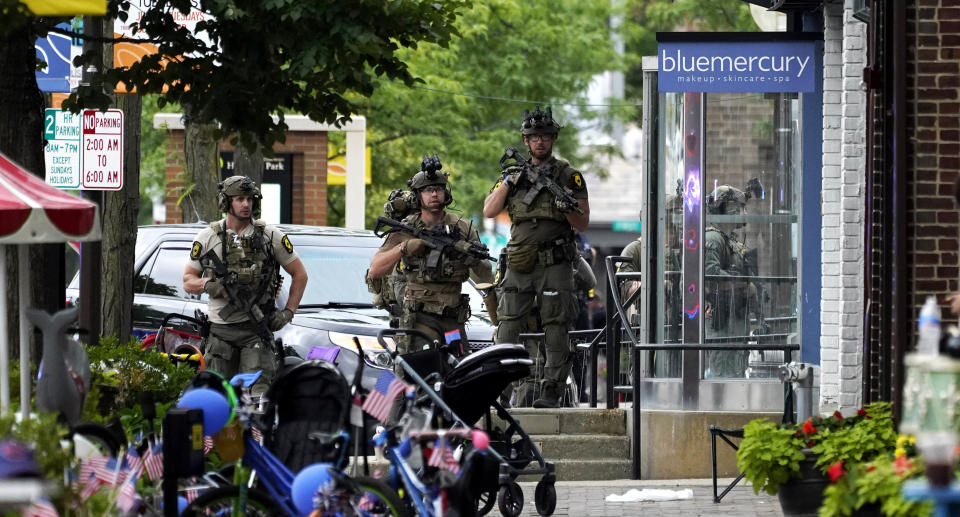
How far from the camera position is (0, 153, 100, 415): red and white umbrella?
7.98 metres

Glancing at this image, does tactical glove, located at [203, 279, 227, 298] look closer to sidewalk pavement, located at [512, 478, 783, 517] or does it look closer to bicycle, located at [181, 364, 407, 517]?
sidewalk pavement, located at [512, 478, 783, 517]

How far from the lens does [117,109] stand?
14.4 m

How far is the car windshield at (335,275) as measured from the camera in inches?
564

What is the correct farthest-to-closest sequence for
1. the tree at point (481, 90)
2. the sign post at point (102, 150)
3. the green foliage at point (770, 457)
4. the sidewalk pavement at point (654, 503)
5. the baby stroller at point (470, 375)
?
the tree at point (481, 90)
the sign post at point (102, 150)
the sidewalk pavement at point (654, 503)
the baby stroller at point (470, 375)
the green foliage at point (770, 457)

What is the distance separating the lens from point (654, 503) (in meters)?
11.0

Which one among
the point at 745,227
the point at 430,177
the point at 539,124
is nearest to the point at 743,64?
the point at 745,227

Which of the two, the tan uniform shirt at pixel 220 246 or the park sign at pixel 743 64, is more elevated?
the park sign at pixel 743 64

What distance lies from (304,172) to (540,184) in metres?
10.7

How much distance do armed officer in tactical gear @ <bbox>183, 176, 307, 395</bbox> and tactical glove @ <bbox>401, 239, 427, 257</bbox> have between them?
997 millimetres

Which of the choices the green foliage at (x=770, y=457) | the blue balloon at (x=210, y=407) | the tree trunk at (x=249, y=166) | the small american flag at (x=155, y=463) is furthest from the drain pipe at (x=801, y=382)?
the tree trunk at (x=249, y=166)

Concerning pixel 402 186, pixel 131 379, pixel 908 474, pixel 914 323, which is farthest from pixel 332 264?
pixel 402 186

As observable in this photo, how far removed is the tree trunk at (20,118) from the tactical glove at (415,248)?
2425 mm

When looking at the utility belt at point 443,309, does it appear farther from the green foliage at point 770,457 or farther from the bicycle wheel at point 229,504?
the bicycle wheel at point 229,504

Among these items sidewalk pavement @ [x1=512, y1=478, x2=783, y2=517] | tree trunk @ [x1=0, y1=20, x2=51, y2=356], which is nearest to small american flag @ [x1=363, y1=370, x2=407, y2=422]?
sidewalk pavement @ [x1=512, y1=478, x2=783, y2=517]
